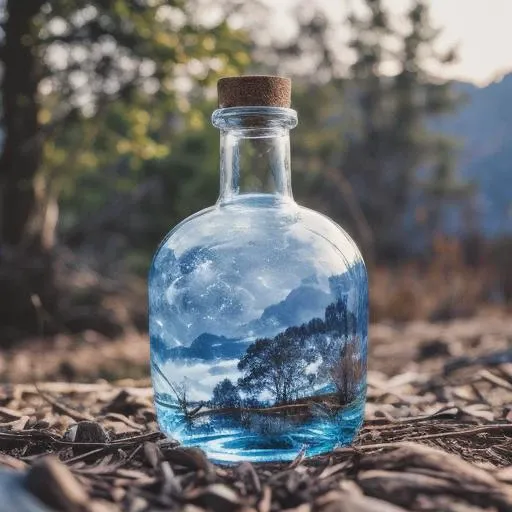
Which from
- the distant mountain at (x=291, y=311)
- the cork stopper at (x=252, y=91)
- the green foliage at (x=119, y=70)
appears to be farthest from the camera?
the green foliage at (x=119, y=70)

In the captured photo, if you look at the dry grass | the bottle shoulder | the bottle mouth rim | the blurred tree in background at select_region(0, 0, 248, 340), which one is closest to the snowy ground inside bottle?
the bottle shoulder

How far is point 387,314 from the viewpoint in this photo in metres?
8.12

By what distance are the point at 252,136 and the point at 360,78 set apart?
19.7 metres

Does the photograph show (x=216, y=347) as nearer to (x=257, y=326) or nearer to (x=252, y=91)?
(x=257, y=326)

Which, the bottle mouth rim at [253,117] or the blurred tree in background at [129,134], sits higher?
the blurred tree in background at [129,134]

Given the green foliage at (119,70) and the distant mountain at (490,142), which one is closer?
the green foliage at (119,70)

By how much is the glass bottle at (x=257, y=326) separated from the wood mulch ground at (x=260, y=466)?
3.3 inches

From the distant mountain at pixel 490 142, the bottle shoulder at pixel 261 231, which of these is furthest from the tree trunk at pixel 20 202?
the distant mountain at pixel 490 142

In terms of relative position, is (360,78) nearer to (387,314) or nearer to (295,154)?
(295,154)

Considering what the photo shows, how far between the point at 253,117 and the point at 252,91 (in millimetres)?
70

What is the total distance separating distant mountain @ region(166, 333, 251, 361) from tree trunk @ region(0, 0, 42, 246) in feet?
13.8

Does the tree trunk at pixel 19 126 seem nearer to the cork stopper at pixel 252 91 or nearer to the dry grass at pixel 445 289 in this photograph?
the dry grass at pixel 445 289

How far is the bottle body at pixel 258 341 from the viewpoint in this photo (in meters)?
1.86

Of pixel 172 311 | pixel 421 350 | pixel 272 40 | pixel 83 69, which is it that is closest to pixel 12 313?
pixel 83 69
